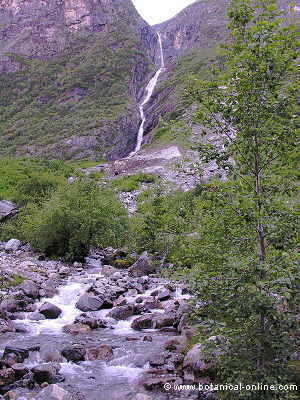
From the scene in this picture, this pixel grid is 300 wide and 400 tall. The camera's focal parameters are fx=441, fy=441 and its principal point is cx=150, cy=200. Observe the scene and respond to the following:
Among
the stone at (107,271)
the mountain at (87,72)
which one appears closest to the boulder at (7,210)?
the stone at (107,271)

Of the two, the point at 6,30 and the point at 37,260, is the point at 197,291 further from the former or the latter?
the point at 6,30

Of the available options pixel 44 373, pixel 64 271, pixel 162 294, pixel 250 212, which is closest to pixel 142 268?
pixel 64 271

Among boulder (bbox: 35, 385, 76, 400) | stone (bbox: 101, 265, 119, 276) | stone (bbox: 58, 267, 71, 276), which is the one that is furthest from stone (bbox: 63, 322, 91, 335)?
stone (bbox: 101, 265, 119, 276)

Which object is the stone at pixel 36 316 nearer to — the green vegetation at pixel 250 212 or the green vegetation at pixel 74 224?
the green vegetation at pixel 250 212

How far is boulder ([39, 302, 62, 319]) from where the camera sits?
505 inches

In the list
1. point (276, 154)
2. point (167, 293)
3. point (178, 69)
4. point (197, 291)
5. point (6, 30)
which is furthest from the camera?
point (6, 30)

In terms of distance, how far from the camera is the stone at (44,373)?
8355 millimetres

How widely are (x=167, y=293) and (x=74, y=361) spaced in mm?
5187

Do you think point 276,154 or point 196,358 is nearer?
point 276,154

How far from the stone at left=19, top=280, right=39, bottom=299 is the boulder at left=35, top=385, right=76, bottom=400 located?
6.76 metres

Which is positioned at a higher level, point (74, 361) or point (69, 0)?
point (69, 0)

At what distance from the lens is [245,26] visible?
19.3ft

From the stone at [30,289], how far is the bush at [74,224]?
Answer: 6.27m

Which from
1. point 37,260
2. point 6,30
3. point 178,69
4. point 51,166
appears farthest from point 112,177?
point 6,30
